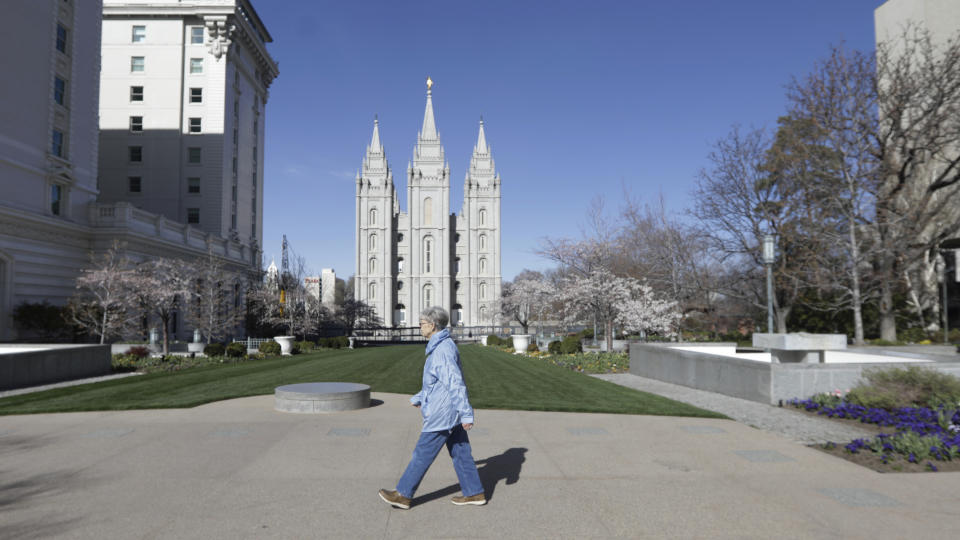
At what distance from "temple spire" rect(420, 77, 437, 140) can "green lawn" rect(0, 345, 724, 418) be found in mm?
95800

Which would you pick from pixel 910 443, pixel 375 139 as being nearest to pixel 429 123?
pixel 375 139

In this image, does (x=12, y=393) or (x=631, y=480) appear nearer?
(x=631, y=480)

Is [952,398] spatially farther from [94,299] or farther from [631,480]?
[94,299]

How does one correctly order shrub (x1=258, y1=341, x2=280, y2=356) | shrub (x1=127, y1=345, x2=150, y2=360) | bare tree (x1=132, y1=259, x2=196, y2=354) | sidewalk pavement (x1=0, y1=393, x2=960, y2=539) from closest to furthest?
sidewalk pavement (x1=0, y1=393, x2=960, y2=539), shrub (x1=127, y1=345, x2=150, y2=360), bare tree (x1=132, y1=259, x2=196, y2=354), shrub (x1=258, y1=341, x2=280, y2=356)

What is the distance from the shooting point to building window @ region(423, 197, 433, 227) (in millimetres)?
111312

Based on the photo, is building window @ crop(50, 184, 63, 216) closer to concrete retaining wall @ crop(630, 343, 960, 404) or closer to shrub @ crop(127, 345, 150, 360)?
shrub @ crop(127, 345, 150, 360)

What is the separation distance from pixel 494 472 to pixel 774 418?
21.7 feet

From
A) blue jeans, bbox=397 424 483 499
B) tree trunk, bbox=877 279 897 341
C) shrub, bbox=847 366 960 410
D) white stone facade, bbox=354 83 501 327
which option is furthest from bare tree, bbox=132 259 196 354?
white stone facade, bbox=354 83 501 327

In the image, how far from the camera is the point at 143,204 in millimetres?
45969

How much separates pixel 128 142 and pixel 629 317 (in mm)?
42404

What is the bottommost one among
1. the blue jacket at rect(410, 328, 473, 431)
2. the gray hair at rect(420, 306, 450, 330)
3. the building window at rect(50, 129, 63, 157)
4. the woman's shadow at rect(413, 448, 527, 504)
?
the woman's shadow at rect(413, 448, 527, 504)

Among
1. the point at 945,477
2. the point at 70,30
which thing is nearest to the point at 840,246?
the point at 945,477

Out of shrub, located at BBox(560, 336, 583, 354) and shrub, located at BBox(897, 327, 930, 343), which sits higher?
shrub, located at BBox(897, 327, 930, 343)

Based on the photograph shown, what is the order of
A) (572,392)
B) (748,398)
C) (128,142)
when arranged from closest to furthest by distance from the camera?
1. (748,398)
2. (572,392)
3. (128,142)
